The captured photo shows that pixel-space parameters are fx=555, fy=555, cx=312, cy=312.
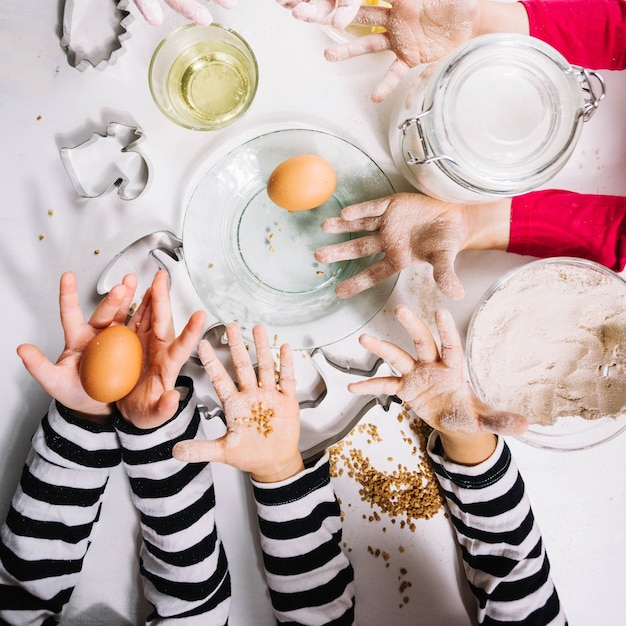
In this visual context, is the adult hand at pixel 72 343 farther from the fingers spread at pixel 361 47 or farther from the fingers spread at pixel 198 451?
the fingers spread at pixel 361 47

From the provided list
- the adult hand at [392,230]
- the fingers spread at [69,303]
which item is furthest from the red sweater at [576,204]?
the fingers spread at [69,303]

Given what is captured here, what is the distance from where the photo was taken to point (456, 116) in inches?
26.6

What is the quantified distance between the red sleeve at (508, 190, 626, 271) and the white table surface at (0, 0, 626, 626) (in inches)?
2.2

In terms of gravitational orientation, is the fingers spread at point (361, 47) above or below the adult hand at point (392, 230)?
above

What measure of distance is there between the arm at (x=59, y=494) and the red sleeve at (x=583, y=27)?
705 mm

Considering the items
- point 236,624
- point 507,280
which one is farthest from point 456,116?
point 236,624

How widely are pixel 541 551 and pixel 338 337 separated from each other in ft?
1.43

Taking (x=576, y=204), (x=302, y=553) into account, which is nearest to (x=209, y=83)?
(x=576, y=204)

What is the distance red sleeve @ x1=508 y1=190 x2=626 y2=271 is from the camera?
792 millimetres

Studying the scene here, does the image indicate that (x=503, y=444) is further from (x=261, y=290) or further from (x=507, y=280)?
(x=261, y=290)

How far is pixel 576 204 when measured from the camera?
31.3 inches

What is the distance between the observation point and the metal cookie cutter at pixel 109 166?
81cm

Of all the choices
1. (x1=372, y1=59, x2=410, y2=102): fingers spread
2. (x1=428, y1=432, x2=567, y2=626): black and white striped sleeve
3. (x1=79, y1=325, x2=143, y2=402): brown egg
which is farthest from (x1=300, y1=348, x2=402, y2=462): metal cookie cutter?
(x1=372, y1=59, x2=410, y2=102): fingers spread

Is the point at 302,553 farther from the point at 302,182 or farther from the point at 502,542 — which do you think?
the point at 302,182
